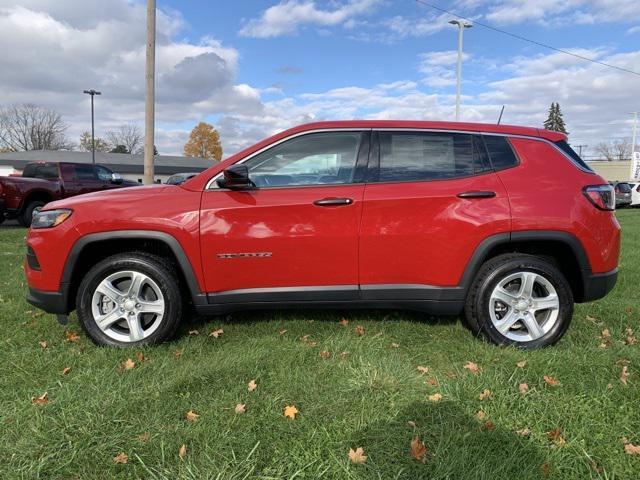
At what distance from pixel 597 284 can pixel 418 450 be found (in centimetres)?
222

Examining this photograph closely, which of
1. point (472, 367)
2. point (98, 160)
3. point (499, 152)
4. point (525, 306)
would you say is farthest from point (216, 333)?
point (98, 160)

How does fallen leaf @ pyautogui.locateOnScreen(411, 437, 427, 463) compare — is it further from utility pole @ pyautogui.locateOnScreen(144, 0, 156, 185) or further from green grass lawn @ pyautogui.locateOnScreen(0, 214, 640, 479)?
utility pole @ pyautogui.locateOnScreen(144, 0, 156, 185)

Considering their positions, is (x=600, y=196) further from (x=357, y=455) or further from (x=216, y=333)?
(x=216, y=333)

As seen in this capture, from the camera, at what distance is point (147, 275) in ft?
11.9

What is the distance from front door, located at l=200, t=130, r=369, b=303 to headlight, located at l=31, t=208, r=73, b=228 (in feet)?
3.48

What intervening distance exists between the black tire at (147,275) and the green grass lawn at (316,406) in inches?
4.9

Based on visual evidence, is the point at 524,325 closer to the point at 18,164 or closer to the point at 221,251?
the point at 221,251

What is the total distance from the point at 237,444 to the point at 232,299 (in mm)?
1352

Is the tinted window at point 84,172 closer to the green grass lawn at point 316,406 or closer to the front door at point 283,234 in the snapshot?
the green grass lawn at point 316,406

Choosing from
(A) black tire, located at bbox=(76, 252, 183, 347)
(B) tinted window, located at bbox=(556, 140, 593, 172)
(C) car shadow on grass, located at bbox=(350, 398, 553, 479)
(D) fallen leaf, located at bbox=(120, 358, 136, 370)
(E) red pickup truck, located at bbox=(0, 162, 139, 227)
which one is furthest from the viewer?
(E) red pickup truck, located at bbox=(0, 162, 139, 227)

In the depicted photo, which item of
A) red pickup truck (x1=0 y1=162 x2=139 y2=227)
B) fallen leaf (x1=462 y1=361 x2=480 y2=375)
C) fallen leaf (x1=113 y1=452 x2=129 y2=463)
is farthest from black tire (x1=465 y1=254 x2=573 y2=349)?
red pickup truck (x1=0 y1=162 x2=139 y2=227)

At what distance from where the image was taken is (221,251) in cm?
355

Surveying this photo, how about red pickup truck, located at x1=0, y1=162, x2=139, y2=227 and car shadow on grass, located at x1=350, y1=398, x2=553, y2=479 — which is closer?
car shadow on grass, located at x1=350, y1=398, x2=553, y2=479

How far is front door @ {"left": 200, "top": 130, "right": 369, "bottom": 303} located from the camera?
11.6 ft
